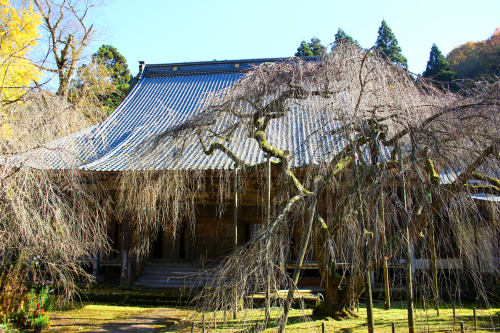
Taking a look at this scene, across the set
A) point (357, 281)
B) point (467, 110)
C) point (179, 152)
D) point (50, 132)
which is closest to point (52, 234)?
point (50, 132)

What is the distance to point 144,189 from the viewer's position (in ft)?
18.8

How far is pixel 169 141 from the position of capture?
5.98 m

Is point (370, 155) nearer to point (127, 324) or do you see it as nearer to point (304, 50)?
point (127, 324)

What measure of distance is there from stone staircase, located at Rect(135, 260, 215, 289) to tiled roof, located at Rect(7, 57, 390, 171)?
3495 millimetres

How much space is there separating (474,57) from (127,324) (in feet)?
83.9

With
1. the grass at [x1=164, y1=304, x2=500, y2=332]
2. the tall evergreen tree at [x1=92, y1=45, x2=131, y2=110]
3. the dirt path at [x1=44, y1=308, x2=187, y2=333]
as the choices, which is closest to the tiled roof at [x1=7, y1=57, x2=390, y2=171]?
the grass at [x1=164, y1=304, x2=500, y2=332]

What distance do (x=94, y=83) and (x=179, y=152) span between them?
7.17 ft

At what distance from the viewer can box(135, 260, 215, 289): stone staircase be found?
405 inches

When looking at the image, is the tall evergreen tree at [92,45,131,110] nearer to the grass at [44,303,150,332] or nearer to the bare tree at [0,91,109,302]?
the grass at [44,303,150,332]

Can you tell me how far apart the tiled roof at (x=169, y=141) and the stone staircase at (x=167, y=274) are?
11.5 feet

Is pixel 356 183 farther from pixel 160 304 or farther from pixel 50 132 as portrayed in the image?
pixel 160 304

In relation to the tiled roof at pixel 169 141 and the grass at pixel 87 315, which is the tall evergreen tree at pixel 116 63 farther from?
the grass at pixel 87 315

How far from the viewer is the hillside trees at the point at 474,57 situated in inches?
789

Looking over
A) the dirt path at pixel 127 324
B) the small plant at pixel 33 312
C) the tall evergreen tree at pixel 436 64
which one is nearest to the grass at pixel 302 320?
the dirt path at pixel 127 324
